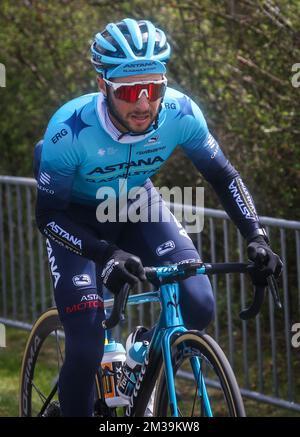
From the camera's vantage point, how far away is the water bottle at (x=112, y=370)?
18.0 ft

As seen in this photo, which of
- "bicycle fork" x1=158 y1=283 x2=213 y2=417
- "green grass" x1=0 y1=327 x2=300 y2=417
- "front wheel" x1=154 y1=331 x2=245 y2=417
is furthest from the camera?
"green grass" x1=0 y1=327 x2=300 y2=417

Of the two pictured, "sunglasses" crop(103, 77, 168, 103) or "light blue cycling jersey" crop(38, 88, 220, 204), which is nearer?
"sunglasses" crop(103, 77, 168, 103)

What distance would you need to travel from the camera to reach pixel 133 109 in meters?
5.16

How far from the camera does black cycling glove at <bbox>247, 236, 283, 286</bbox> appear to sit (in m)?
4.89

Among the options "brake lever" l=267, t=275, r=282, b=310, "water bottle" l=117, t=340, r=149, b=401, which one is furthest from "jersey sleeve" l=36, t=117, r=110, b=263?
"brake lever" l=267, t=275, r=282, b=310

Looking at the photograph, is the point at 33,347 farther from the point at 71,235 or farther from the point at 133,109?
the point at 133,109

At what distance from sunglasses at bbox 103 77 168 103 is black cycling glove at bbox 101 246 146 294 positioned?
30.5 inches

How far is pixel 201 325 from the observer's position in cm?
533

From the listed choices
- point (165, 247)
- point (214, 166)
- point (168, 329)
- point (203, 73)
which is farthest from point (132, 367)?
point (203, 73)

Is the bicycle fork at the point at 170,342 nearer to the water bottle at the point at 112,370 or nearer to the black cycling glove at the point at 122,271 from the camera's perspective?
the black cycling glove at the point at 122,271

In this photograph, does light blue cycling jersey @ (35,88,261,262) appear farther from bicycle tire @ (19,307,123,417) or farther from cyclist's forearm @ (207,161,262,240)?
bicycle tire @ (19,307,123,417)

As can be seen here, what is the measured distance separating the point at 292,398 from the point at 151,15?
382cm
